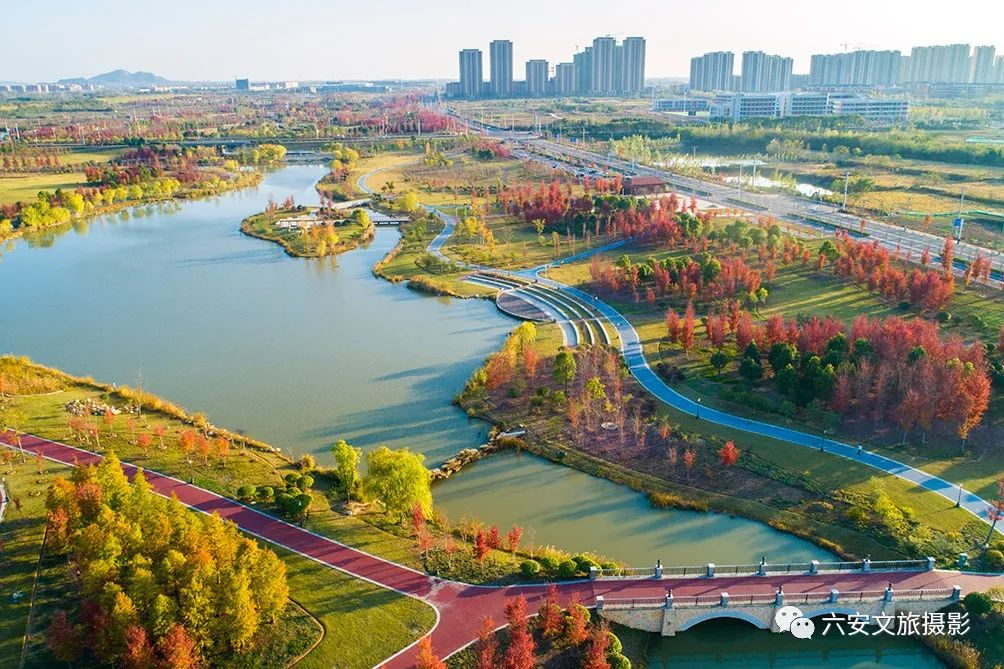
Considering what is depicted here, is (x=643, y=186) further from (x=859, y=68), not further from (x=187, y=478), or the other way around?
(x=859, y=68)

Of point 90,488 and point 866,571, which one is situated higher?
point 90,488

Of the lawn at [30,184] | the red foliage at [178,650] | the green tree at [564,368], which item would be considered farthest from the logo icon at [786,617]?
the lawn at [30,184]

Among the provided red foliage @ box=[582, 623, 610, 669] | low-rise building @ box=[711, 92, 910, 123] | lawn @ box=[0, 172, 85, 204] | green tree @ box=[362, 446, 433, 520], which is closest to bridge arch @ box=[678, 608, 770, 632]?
red foliage @ box=[582, 623, 610, 669]

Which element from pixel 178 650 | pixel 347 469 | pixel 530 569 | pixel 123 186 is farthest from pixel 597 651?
pixel 123 186

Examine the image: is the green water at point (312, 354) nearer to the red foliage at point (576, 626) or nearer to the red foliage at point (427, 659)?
the red foliage at point (576, 626)

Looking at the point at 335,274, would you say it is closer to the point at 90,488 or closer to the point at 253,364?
the point at 253,364

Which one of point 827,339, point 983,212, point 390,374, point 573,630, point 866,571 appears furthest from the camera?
point 983,212

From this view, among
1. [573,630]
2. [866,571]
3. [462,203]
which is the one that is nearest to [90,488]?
[573,630]
